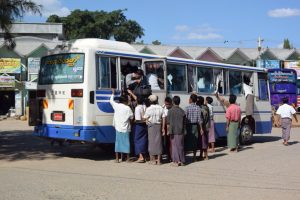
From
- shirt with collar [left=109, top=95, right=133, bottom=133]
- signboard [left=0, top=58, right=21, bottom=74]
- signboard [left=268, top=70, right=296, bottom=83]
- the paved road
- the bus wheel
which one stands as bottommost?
the paved road

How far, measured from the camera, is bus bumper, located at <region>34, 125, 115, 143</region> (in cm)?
1190

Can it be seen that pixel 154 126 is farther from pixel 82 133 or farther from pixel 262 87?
pixel 262 87

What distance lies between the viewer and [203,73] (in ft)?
50.5

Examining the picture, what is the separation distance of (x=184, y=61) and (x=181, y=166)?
13.5 feet

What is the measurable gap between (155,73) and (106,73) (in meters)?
1.76

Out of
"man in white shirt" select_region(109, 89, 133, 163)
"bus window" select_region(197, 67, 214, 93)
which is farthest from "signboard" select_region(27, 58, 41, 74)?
"man in white shirt" select_region(109, 89, 133, 163)

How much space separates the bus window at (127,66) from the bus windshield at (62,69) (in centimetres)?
118

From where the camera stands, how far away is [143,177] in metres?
10.0

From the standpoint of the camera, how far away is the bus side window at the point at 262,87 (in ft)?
58.5

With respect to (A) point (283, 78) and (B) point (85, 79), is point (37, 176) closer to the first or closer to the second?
(B) point (85, 79)

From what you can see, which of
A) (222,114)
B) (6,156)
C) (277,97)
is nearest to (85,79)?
(6,156)

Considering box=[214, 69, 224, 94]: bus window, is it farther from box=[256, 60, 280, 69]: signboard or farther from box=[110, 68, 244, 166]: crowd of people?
box=[256, 60, 280, 69]: signboard

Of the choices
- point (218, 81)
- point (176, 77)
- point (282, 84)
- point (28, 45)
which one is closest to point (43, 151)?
point (176, 77)

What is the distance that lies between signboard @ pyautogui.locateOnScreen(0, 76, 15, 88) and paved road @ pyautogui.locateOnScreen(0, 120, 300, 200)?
2399 cm
